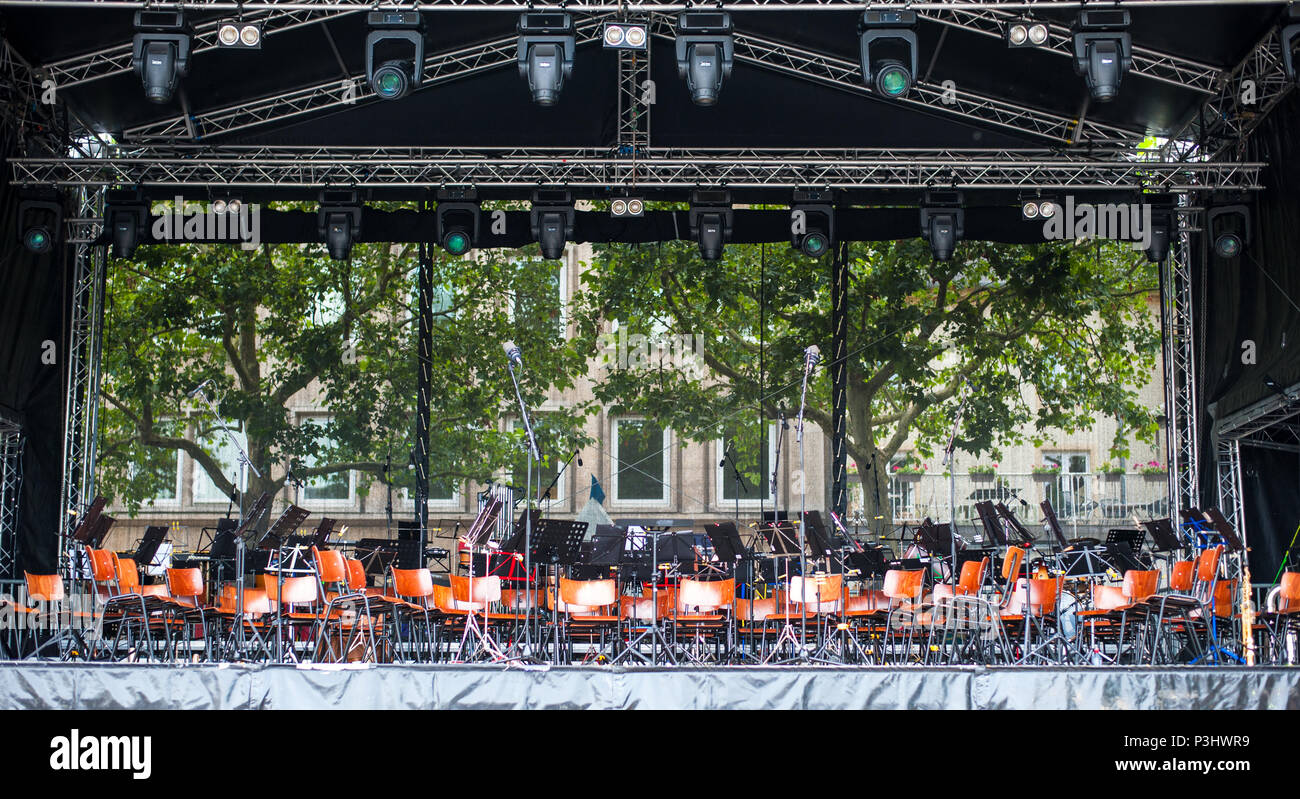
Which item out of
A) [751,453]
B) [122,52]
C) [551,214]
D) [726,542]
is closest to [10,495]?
[122,52]

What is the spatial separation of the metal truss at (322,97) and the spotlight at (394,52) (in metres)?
1.60

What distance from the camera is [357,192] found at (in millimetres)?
12875

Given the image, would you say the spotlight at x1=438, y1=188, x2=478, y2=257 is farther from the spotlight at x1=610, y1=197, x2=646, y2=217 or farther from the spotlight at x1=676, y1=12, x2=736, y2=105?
the spotlight at x1=676, y1=12, x2=736, y2=105

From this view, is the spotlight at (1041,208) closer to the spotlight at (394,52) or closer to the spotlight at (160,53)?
the spotlight at (394,52)

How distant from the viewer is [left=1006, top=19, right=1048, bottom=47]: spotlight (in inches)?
426

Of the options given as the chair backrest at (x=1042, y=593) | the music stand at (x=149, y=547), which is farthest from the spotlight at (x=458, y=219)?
the chair backrest at (x=1042, y=593)

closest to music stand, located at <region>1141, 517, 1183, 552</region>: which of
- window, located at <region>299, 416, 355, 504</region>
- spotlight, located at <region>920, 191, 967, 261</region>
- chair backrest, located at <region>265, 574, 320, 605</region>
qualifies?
spotlight, located at <region>920, 191, 967, 261</region>

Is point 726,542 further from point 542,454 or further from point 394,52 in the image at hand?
point 542,454

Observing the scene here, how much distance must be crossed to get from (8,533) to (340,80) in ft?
17.9

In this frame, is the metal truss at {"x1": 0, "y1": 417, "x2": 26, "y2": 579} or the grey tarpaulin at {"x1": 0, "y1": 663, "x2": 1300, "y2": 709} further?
the metal truss at {"x1": 0, "y1": 417, "x2": 26, "y2": 579}

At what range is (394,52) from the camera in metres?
10.9

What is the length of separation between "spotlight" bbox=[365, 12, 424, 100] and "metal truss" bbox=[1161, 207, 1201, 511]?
7.82 m

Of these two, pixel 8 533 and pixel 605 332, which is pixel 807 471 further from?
pixel 8 533
